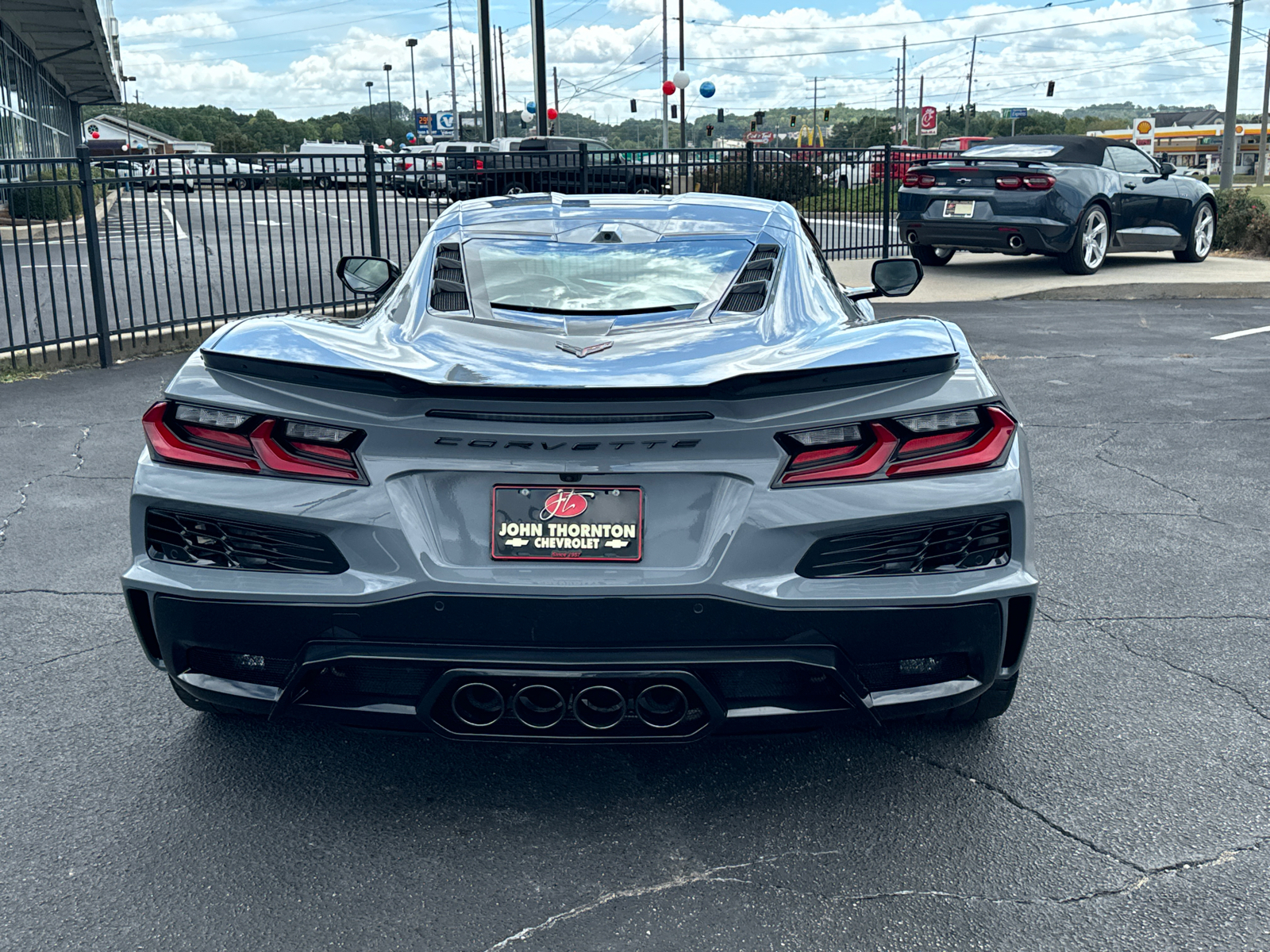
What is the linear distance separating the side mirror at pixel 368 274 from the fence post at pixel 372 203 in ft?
25.7

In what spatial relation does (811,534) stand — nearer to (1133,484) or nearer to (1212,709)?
(1212,709)

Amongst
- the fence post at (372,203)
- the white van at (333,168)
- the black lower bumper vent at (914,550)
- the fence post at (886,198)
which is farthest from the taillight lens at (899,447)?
the fence post at (886,198)

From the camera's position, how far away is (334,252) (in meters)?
17.4

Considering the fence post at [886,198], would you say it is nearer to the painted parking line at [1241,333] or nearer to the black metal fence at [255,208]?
the black metal fence at [255,208]

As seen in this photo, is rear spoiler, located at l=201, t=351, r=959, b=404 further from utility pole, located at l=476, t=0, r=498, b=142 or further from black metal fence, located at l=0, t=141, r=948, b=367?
utility pole, located at l=476, t=0, r=498, b=142

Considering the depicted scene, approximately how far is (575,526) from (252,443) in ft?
2.53

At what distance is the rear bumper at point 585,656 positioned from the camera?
2582mm

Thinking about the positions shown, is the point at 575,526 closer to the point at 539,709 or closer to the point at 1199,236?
the point at 539,709

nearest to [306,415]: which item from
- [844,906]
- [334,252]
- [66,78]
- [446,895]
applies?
[446,895]

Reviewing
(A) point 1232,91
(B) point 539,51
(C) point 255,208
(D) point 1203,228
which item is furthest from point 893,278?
(A) point 1232,91

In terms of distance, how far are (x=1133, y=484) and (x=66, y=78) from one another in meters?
52.7

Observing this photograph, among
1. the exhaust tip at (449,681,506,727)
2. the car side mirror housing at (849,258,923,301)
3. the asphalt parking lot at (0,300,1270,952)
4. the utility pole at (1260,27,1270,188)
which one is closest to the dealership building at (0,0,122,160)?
the car side mirror housing at (849,258,923,301)

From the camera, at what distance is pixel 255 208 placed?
11617 millimetres

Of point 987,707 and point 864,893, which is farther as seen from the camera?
point 987,707
